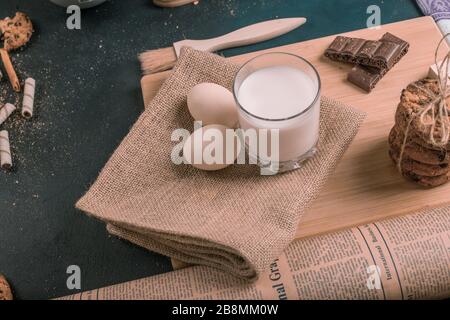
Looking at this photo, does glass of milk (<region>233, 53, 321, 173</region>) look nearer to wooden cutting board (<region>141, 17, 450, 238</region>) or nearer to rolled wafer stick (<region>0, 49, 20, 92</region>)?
wooden cutting board (<region>141, 17, 450, 238</region>)

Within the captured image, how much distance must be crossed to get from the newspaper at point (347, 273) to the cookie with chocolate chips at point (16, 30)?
62 centimetres

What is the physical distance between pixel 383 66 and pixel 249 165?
0.31 metres

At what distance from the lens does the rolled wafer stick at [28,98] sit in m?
1.15

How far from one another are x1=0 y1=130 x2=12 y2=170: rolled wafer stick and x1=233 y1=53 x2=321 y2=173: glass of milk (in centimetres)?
48

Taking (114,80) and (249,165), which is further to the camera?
(114,80)

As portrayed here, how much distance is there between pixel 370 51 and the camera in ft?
3.42

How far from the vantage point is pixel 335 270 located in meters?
0.86

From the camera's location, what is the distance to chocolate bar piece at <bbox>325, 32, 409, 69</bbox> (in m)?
1.03

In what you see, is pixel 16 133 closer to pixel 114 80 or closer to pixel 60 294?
pixel 114 80

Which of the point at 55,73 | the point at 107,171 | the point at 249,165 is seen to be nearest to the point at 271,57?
the point at 249,165
